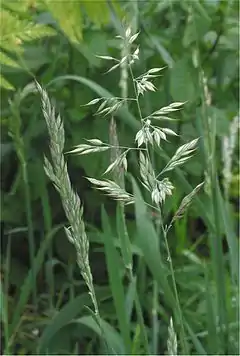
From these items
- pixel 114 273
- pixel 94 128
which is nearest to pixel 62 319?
pixel 114 273

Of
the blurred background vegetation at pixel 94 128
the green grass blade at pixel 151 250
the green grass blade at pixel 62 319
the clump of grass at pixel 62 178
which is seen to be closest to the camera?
the clump of grass at pixel 62 178

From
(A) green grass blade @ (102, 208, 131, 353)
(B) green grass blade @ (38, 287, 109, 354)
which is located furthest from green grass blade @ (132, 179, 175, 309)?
(B) green grass blade @ (38, 287, 109, 354)

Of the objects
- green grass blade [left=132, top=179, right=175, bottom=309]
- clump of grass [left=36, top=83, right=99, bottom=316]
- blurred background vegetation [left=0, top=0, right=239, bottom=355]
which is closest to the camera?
clump of grass [left=36, top=83, right=99, bottom=316]

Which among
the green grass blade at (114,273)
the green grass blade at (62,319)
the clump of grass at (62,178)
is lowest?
the green grass blade at (62,319)

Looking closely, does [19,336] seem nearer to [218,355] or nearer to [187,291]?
[187,291]

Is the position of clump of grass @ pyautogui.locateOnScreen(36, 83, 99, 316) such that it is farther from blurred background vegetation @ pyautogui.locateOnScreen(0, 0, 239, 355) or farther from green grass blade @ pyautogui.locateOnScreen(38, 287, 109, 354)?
blurred background vegetation @ pyautogui.locateOnScreen(0, 0, 239, 355)

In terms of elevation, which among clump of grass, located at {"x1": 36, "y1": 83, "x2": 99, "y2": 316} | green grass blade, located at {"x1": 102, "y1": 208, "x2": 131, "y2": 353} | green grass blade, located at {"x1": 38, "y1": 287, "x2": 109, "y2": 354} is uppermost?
clump of grass, located at {"x1": 36, "y1": 83, "x2": 99, "y2": 316}

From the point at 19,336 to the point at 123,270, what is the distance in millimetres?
337

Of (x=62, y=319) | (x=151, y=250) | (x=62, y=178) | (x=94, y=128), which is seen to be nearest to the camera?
(x=62, y=178)

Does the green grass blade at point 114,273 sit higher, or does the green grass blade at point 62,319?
the green grass blade at point 114,273

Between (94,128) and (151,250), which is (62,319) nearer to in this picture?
(151,250)

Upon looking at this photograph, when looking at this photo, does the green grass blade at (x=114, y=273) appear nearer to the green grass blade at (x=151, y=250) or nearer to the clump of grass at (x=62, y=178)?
the green grass blade at (x=151, y=250)

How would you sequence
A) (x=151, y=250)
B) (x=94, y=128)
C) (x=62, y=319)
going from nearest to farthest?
(x=151, y=250) < (x=62, y=319) < (x=94, y=128)

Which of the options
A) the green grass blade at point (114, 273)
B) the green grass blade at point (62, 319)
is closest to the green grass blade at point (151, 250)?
the green grass blade at point (114, 273)
